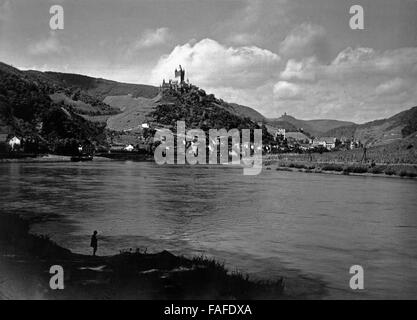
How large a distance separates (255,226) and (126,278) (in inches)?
251

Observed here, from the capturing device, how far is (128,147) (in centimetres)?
6194

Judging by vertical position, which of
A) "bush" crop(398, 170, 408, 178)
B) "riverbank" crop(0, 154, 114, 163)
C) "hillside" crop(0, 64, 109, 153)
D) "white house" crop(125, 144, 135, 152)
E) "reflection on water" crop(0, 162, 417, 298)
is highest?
"hillside" crop(0, 64, 109, 153)

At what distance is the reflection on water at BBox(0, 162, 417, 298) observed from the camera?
28.3 feet

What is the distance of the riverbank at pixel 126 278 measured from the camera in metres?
6.44


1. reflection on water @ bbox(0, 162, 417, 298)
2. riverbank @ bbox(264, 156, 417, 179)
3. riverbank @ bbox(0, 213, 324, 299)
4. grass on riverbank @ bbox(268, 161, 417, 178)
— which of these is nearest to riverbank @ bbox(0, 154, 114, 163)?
reflection on water @ bbox(0, 162, 417, 298)

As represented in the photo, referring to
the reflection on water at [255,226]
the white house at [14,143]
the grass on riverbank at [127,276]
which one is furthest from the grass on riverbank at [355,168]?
the grass on riverbank at [127,276]

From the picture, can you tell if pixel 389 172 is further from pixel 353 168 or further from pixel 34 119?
pixel 34 119

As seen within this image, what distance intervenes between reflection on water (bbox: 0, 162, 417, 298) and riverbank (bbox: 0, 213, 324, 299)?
0.89 m

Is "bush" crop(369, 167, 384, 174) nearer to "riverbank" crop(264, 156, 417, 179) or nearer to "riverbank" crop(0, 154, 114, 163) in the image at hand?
"riverbank" crop(264, 156, 417, 179)

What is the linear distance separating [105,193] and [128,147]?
42713mm

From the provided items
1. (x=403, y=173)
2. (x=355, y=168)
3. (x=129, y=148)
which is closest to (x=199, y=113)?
(x=129, y=148)

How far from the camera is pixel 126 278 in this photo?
22.9 feet
